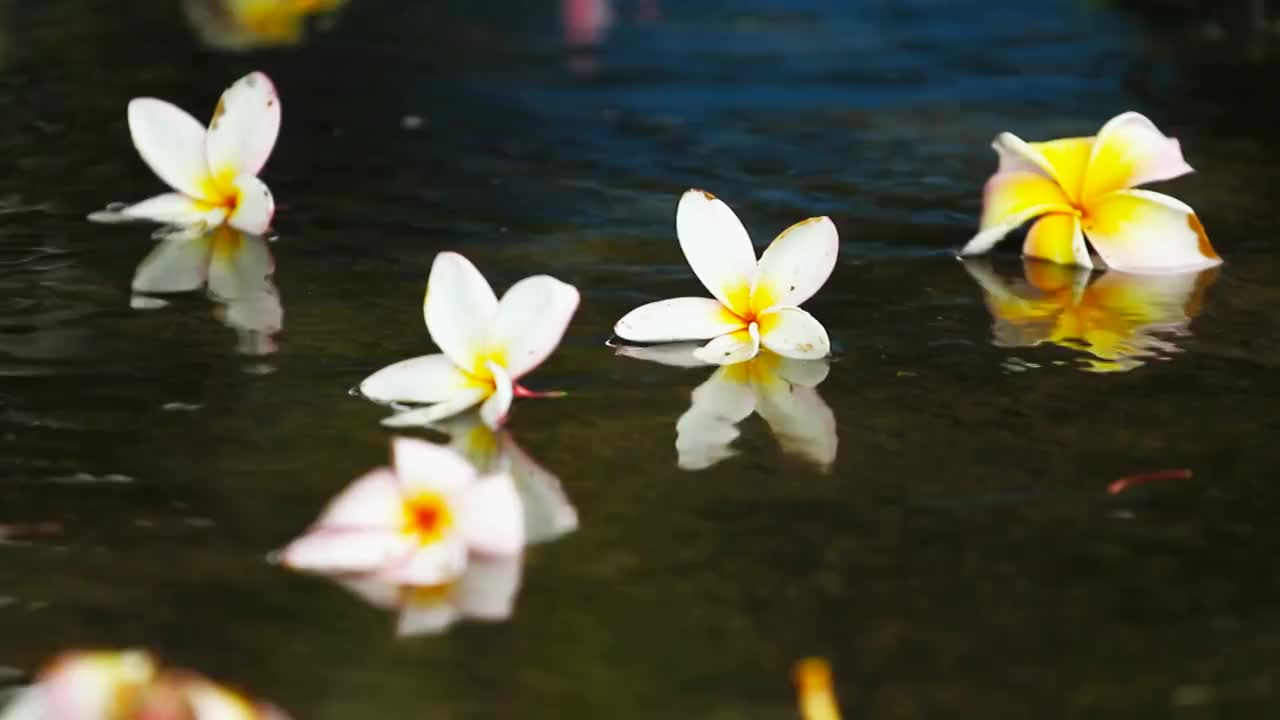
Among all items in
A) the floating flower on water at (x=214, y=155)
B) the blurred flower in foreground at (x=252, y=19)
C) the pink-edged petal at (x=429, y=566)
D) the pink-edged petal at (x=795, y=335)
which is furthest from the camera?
the blurred flower in foreground at (x=252, y=19)

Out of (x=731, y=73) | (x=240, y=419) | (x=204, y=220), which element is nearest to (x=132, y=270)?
(x=204, y=220)

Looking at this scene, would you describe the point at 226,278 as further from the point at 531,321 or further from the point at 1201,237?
the point at 1201,237

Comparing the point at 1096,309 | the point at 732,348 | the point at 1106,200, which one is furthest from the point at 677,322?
the point at 1106,200

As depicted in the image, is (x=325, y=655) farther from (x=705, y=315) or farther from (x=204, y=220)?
(x=204, y=220)

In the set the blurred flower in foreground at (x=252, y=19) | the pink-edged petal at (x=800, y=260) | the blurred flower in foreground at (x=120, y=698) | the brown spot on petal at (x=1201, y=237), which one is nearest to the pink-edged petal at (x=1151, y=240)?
the brown spot on petal at (x=1201, y=237)

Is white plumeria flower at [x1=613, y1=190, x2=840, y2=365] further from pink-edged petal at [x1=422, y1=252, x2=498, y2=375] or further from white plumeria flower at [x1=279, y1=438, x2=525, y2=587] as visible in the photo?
white plumeria flower at [x1=279, y1=438, x2=525, y2=587]

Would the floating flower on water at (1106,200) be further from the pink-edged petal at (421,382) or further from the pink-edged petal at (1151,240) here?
the pink-edged petal at (421,382)

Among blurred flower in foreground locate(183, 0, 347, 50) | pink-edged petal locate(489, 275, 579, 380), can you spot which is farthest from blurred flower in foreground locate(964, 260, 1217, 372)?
blurred flower in foreground locate(183, 0, 347, 50)

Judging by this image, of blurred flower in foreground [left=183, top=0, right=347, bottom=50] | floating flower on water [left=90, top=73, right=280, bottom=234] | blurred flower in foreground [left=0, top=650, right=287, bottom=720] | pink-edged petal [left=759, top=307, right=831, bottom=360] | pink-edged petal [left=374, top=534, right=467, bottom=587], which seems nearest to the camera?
blurred flower in foreground [left=0, top=650, right=287, bottom=720]

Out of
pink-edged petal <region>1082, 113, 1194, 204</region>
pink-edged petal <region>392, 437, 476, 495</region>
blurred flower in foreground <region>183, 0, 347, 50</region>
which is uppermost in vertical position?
pink-edged petal <region>1082, 113, 1194, 204</region>
